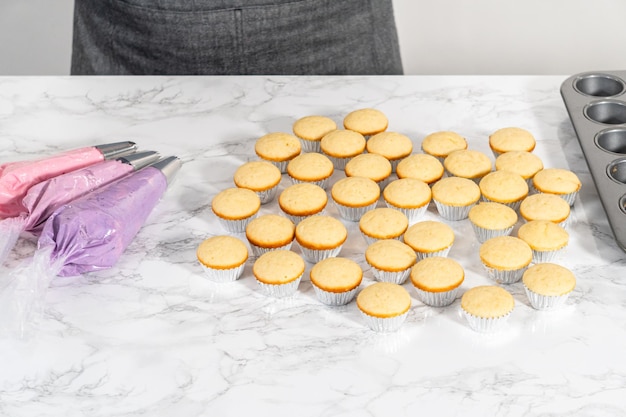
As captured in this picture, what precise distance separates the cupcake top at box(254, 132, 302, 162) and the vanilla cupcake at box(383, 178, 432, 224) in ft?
0.56

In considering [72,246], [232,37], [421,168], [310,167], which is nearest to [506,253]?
[421,168]

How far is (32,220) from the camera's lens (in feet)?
3.78

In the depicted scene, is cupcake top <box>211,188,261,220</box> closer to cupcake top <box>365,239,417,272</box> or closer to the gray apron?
cupcake top <box>365,239,417,272</box>

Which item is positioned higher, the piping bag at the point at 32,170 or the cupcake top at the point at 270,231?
the piping bag at the point at 32,170

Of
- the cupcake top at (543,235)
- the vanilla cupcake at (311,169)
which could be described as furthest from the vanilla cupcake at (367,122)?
the cupcake top at (543,235)

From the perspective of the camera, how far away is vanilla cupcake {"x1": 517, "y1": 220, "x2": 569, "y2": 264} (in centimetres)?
112

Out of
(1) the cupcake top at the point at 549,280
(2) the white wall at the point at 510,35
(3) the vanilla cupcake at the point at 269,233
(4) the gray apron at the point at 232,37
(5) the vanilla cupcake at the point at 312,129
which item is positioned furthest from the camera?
(2) the white wall at the point at 510,35

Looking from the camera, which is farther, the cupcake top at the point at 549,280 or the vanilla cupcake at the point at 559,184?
the vanilla cupcake at the point at 559,184

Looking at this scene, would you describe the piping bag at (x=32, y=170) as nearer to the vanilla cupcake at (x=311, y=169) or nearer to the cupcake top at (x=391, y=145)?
the vanilla cupcake at (x=311, y=169)

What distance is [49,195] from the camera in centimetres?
116

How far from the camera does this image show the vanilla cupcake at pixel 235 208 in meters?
1.19

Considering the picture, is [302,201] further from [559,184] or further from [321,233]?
[559,184]

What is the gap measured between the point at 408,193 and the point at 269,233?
Result: 20 cm

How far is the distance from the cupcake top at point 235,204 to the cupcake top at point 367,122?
23 centimetres
